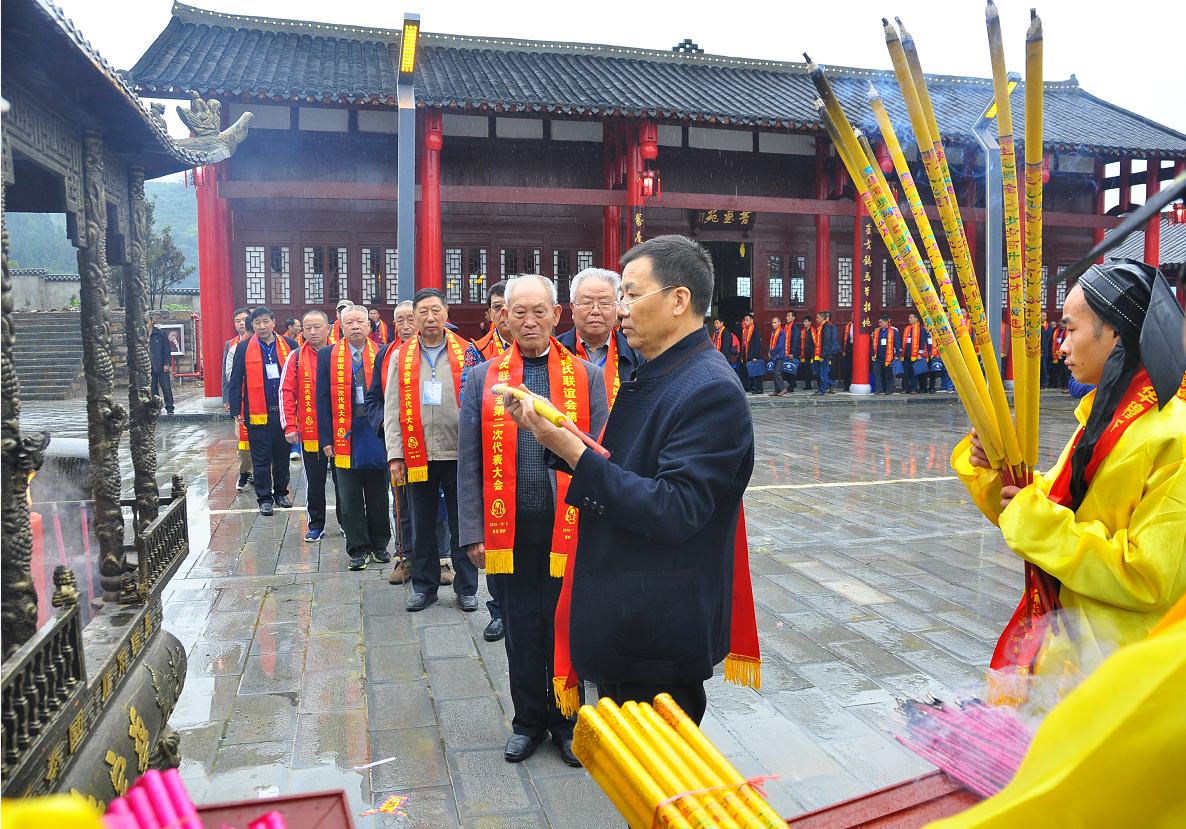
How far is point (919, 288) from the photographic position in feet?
5.44

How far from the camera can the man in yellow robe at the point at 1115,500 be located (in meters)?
1.68

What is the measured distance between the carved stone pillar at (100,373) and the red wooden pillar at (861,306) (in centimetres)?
1558

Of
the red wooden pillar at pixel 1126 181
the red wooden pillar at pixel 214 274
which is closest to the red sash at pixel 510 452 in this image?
the red wooden pillar at pixel 214 274

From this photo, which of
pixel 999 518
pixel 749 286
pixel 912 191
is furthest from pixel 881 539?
pixel 749 286

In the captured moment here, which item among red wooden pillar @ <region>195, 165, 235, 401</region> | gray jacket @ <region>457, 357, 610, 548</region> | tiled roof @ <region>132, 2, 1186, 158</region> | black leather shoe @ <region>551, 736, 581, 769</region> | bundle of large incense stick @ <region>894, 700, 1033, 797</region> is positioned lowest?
black leather shoe @ <region>551, 736, 581, 769</region>

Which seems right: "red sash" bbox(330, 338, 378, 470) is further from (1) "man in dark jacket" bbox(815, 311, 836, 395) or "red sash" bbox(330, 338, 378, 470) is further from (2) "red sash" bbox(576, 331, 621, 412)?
(1) "man in dark jacket" bbox(815, 311, 836, 395)

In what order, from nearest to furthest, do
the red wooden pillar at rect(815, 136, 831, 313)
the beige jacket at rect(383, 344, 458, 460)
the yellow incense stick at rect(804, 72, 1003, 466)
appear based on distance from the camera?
the yellow incense stick at rect(804, 72, 1003, 466)
the beige jacket at rect(383, 344, 458, 460)
the red wooden pillar at rect(815, 136, 831, 313)

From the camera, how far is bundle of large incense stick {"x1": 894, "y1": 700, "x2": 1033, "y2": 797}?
4.58 feet

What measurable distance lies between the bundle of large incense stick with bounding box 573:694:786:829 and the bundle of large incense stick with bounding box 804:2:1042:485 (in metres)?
0.92

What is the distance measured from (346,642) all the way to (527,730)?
1.41 metres

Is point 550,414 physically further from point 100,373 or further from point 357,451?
point 357,451

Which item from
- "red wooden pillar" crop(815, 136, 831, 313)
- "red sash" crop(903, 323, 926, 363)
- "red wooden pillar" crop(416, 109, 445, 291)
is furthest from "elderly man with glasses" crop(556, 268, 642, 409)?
"red sash" crop(903, 323, 926, 363)

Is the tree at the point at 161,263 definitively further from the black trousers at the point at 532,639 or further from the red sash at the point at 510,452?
the black trousers at the point at 532,639

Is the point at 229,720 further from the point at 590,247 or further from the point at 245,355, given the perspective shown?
the point at 590,247
